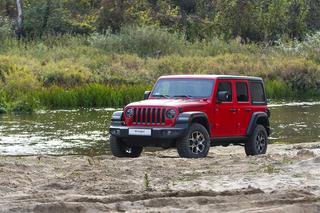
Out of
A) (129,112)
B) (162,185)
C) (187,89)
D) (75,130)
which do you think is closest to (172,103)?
(129,112)

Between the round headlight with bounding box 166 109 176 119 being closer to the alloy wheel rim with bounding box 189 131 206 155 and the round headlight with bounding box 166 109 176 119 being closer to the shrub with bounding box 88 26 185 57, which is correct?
the alloy wheel rim with bounding box 189 131 206 155

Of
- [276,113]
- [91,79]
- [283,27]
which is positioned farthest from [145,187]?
[283,27]

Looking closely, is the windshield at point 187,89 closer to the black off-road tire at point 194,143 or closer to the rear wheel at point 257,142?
the black off-road tire at point 194,143

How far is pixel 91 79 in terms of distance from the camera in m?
37.5

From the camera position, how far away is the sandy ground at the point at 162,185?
849cm

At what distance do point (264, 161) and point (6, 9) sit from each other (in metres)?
45.2

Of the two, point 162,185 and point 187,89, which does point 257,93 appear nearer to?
point 187,89

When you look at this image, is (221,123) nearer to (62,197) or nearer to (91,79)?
(62,197)

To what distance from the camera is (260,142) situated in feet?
56.6

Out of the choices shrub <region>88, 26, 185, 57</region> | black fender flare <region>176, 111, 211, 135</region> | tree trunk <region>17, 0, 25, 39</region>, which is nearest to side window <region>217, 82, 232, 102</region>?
black fender flare <region>176, 111, 211, 135</region>

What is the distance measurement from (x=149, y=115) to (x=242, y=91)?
8.78 ft

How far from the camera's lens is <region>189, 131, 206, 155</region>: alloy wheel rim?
598 inches

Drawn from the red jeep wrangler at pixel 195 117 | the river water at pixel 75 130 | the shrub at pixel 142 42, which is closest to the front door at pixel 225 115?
the red jeep wrangler at pixel 195 117

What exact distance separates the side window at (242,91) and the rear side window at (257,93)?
223mm
